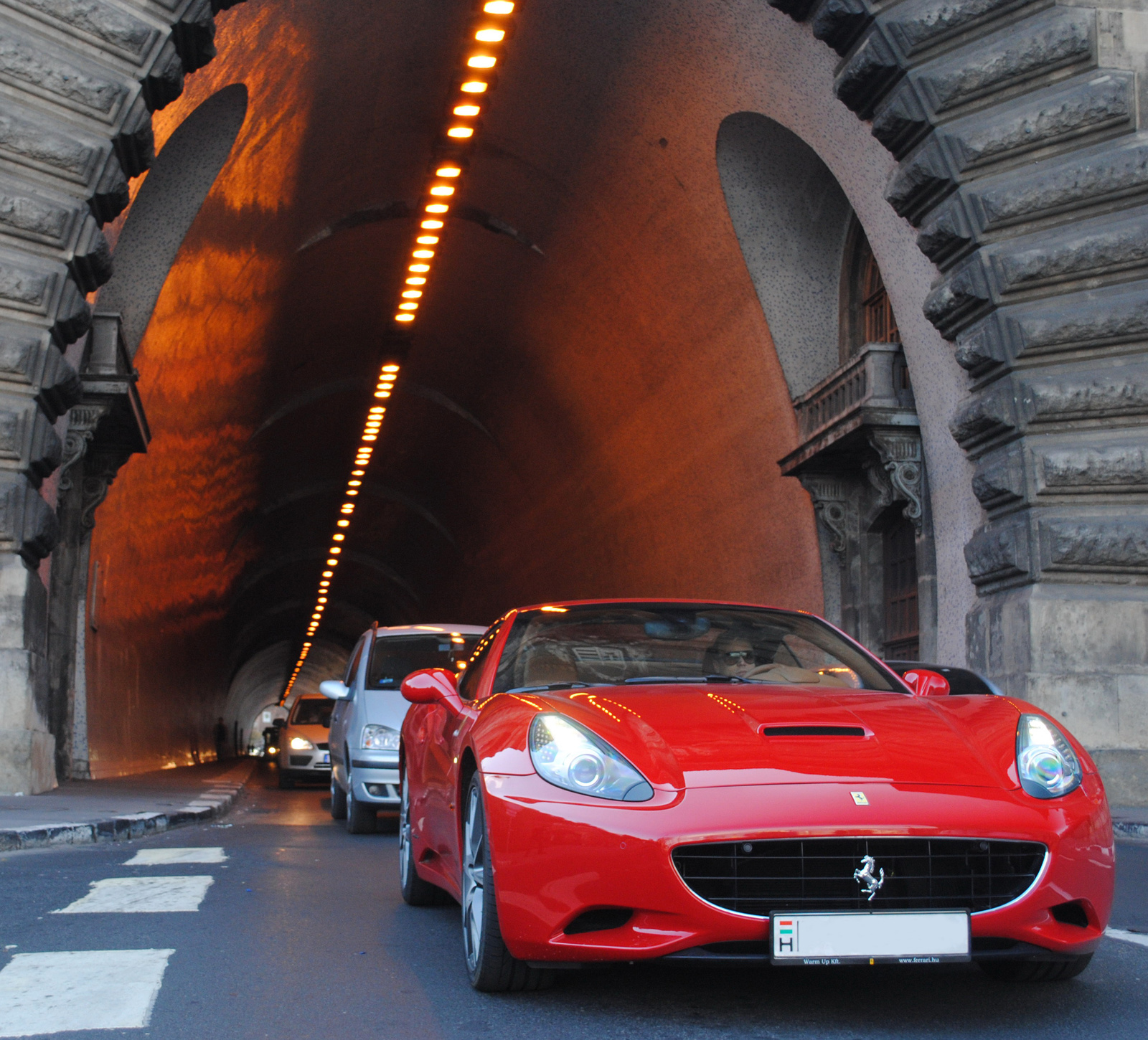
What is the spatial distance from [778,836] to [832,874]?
0.61 ft

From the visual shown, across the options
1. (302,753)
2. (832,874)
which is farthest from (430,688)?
(302,753)

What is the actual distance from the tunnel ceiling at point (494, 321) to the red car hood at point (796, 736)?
12.4 meters

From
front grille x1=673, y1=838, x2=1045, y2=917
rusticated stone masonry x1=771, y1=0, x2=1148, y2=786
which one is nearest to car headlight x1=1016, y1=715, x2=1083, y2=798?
front grille x1=673, y1=838, x2=1045, y2=917

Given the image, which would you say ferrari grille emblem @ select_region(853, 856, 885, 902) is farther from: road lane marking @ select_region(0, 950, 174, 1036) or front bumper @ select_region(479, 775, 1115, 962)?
road lane marking @ select_region(0, 950, 174, 1036)

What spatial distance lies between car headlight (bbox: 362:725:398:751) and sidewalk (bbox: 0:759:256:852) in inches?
69.7

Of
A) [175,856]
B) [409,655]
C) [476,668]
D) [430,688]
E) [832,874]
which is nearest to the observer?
[832,874]

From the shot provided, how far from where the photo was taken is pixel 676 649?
18.2 ft

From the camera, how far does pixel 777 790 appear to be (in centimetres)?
386

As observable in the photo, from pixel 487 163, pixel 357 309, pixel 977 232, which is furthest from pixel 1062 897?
pixel 357 309

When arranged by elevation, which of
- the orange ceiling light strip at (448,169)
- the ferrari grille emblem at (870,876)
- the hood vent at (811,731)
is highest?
the orange ceiling light strip at (448,169)

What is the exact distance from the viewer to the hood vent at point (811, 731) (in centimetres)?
421

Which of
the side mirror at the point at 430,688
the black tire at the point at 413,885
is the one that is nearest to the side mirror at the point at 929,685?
the side mirror at the point at 430,688

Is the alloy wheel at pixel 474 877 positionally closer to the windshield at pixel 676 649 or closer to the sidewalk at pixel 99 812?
the windshield at pixel 676 649

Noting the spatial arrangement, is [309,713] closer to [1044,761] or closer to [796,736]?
[796,736]
